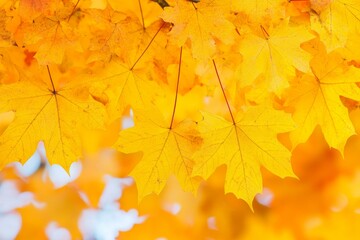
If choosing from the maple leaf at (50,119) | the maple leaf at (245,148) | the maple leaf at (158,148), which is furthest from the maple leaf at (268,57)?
the maple leaf at (50,119)

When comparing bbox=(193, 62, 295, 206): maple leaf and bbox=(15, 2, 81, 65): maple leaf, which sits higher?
bbox=(15, 2, 81, 65): maple leaf

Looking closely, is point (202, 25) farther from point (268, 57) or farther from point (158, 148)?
point (158, 148)

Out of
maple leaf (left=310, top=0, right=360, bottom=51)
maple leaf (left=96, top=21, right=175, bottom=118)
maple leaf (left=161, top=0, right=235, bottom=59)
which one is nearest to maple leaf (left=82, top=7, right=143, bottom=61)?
maple leaf (left=96, top=21, right=175, bottom=118)

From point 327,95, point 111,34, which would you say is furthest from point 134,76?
point 327,95

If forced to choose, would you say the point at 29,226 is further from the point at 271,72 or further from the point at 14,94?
the point at 271,72

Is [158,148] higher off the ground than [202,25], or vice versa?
[202,25]

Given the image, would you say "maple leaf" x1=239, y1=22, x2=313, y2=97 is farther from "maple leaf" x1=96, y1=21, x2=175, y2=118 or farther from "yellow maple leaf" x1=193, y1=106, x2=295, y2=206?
"maple leaf" x1=96, y1=21, x2=175, y2=118
